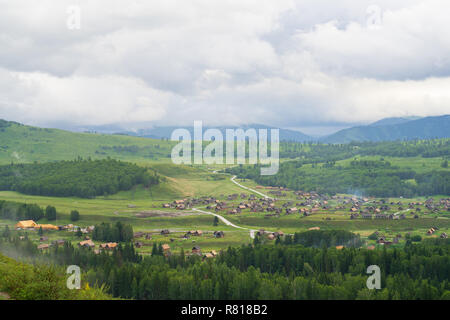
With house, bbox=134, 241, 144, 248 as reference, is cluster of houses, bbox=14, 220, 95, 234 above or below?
above

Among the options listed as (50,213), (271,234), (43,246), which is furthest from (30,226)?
(271,234)

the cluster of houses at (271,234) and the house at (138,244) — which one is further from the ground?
the cluster of houses at (271,234)

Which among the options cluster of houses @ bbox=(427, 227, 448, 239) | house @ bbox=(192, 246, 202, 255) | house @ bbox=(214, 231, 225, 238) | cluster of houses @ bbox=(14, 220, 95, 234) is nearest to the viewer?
house @ bbox=(192, 246, 202, 255)

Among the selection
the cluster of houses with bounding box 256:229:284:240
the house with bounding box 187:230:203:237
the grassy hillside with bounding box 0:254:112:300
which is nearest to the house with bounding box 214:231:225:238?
the house with bounding box 187:230:203:237

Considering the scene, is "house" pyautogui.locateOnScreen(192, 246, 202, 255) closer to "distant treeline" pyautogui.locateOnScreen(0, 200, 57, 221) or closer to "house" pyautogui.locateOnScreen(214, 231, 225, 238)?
"house" pyautogui.locateOnScreen(214, 231, 225, 238)

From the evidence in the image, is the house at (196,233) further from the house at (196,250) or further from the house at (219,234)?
the house at (196,250)

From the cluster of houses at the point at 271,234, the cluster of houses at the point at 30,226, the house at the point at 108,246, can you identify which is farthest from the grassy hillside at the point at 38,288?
the cluster of houses at the point at 30,226

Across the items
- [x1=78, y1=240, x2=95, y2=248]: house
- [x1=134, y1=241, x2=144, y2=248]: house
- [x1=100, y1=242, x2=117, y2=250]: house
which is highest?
[x1=78, y1=240, x2=95, y2=248]: house

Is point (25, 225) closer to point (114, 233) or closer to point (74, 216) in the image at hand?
point (74, 216)
